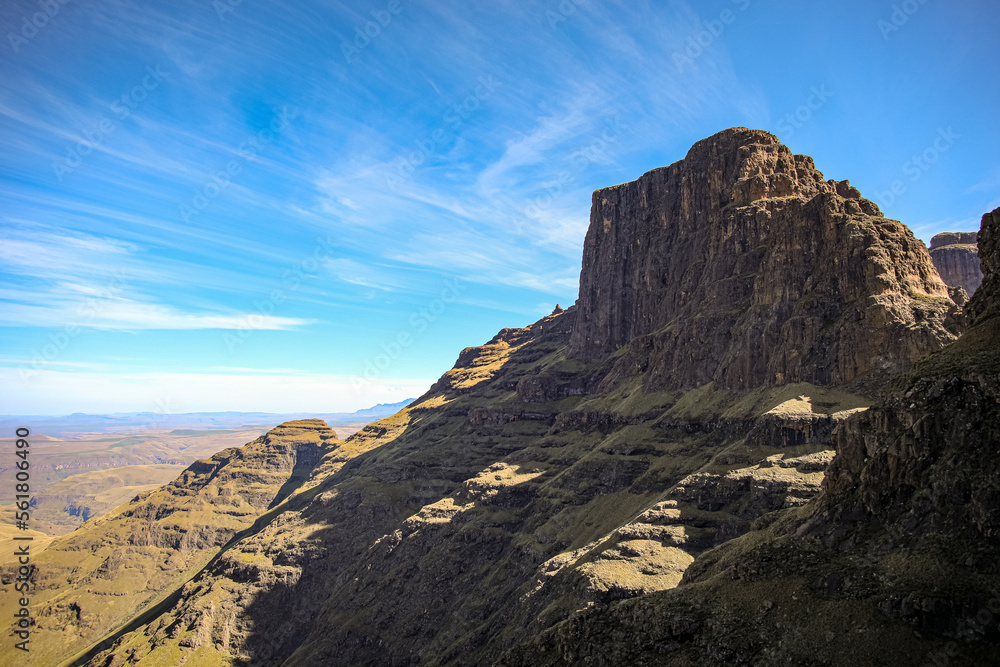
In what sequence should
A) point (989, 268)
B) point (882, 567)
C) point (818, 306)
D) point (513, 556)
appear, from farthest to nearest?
point (513, 556) < point (818, 306) < point (989, 268) < point (882, 567)

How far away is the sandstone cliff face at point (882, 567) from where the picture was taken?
46.3 m

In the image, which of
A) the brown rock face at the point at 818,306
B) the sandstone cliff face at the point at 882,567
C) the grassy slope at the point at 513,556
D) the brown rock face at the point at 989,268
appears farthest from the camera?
the brown rock face at the point at 818,306

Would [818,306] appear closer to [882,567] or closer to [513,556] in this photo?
[513,556]

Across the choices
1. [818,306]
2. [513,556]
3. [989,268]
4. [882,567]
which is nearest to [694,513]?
[513,556]

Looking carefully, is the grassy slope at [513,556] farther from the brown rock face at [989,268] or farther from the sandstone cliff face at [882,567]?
the brown rock face at [989,268]

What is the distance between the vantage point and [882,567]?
5225 cm

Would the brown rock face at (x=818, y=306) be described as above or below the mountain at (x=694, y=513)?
above

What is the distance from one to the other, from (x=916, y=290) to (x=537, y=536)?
113 metres

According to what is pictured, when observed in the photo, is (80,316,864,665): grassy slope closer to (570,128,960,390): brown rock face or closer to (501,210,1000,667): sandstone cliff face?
(570,128,960,390): brown rock face

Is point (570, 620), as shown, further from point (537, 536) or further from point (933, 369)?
point (537, 536)

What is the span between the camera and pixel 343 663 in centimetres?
14950

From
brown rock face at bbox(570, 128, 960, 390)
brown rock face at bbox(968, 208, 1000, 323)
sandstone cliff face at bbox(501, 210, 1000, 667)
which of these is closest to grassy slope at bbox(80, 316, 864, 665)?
brown rock face at bbox(570, 128, 960, 390)

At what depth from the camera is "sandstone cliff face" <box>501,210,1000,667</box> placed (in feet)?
152

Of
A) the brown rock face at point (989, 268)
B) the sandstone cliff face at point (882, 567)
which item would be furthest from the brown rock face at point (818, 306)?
the sandstone cliff face at point (882, 567)
